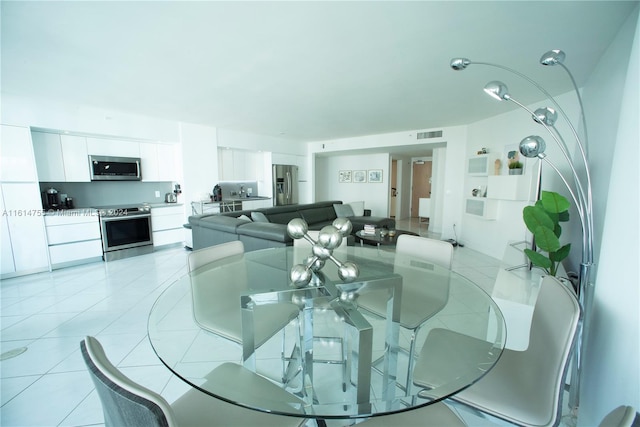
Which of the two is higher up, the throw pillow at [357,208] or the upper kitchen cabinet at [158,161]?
the upper kitchen cabinet at [158,161]

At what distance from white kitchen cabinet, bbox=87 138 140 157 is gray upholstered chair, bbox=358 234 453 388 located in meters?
5.03

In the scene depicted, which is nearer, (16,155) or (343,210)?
(16,155)

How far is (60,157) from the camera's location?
4.07m

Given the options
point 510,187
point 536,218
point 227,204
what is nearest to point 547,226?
point 536,218

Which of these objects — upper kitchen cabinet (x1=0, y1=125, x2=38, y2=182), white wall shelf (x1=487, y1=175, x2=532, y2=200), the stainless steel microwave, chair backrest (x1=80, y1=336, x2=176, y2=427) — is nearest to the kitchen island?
the stainless steel microwave

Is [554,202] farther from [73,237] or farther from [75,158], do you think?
[75,158]

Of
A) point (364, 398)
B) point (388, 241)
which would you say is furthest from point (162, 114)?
point (364, 398)

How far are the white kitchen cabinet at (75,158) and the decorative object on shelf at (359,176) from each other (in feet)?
21.0

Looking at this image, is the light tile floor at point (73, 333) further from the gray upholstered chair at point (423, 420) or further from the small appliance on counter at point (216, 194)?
the small appliance on counter at point (216, 194)

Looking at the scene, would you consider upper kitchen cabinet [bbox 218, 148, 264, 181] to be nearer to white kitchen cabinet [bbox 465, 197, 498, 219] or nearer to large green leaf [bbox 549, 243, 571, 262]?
white kitchen cabinet [bbox 465, 197, 498, 219]

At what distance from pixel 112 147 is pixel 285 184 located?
3.76 metres

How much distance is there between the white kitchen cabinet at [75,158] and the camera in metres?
4.12

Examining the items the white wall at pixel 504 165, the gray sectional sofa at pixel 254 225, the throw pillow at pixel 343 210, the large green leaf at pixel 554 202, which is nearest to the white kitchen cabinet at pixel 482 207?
the white wall at pixel 504 165

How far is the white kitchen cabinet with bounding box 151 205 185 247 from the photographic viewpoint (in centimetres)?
484
